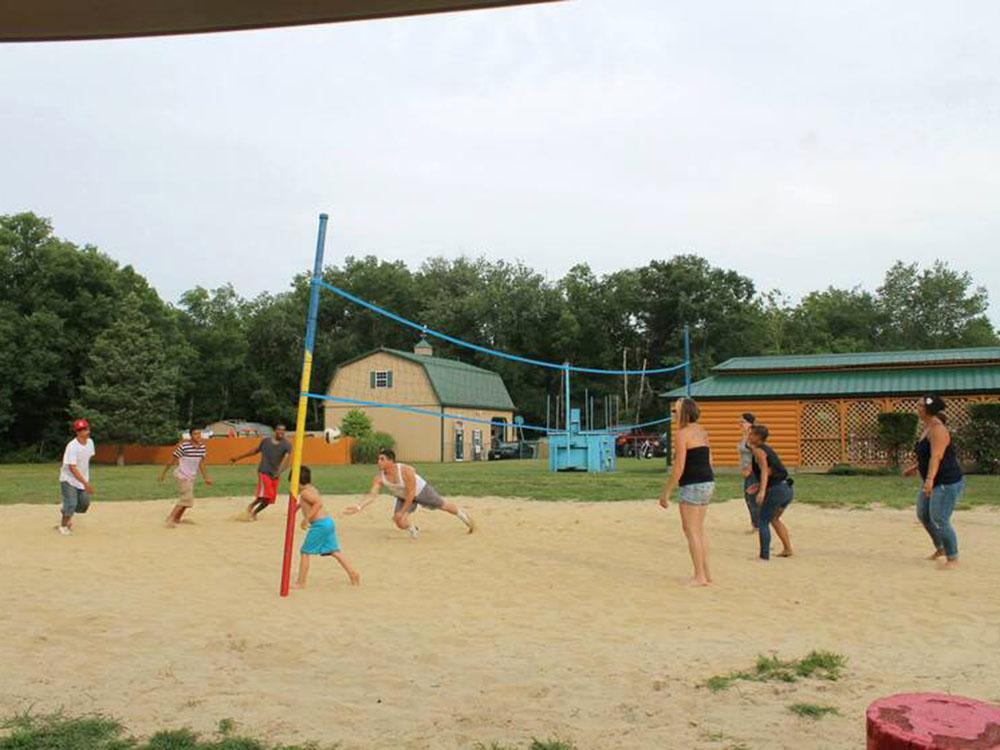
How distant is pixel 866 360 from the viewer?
2670cm

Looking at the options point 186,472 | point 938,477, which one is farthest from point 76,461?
point 938,477

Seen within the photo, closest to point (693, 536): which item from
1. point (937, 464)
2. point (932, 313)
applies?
point (937, 464)

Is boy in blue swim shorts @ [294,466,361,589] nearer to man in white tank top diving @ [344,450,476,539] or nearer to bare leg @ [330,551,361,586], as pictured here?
bare leg @ [330,551,361,586]

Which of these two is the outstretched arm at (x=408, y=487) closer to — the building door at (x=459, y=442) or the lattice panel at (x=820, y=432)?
the lattice panel at (x=820, y=432)

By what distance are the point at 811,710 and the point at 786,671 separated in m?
0.69

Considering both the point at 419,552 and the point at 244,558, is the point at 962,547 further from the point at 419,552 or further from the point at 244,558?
the point at 244,558

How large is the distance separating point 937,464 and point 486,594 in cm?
433

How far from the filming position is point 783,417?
85.4 ft

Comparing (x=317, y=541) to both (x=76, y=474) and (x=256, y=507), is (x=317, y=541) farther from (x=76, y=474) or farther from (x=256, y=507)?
(x=256, y=507)

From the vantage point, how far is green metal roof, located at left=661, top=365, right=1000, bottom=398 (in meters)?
24.6

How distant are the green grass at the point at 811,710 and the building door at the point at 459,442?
3830cm

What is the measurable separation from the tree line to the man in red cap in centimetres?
2965

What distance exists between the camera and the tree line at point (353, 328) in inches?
1645

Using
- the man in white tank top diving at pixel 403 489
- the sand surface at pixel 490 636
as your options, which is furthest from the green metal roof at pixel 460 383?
the sand surface at pixel 490 636
